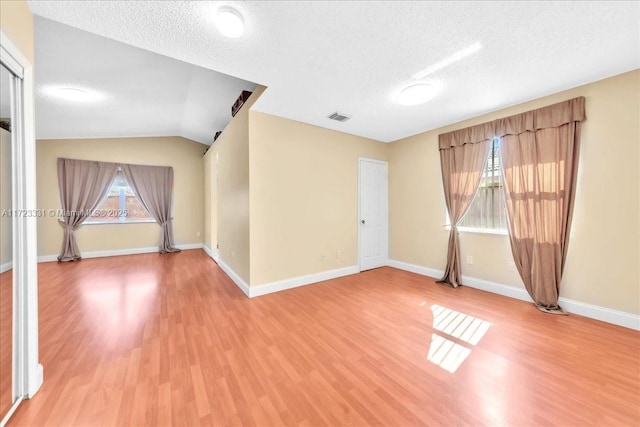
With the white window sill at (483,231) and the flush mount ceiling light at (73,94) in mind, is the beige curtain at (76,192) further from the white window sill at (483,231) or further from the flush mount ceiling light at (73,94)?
the white window sill at (483,231)

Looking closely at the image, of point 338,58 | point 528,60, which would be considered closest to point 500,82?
point 528,60

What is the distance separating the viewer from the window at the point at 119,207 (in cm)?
569

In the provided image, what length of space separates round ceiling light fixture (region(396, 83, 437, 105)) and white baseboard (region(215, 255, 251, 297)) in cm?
309

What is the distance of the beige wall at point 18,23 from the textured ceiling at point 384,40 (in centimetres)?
12

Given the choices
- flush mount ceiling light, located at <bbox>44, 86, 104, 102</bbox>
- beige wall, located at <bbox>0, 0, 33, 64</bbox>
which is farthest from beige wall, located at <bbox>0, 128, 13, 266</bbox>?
flush mount ceiling light, located at <bbox>44, 86, 104, 102</bbox>

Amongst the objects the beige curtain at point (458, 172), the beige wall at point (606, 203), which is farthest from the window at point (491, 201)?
the beige wall at point (606, 203)

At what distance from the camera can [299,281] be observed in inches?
138

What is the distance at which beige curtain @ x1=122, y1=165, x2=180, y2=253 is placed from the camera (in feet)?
19.4

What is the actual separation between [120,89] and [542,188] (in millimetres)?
5699

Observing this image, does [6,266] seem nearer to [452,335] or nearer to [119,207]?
[452,335]

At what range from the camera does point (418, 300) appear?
298 cm

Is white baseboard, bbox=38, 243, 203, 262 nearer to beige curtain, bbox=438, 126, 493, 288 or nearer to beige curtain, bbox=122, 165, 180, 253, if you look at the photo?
beige curtain, bbox=122, 165, 180, 253

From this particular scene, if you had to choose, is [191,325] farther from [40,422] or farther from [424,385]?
[424,385]

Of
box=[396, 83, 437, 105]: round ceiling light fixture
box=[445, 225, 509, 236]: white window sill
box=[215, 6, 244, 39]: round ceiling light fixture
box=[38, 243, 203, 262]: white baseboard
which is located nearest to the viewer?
box=[215, 6, 244, 39]: round ceiling light fixture
